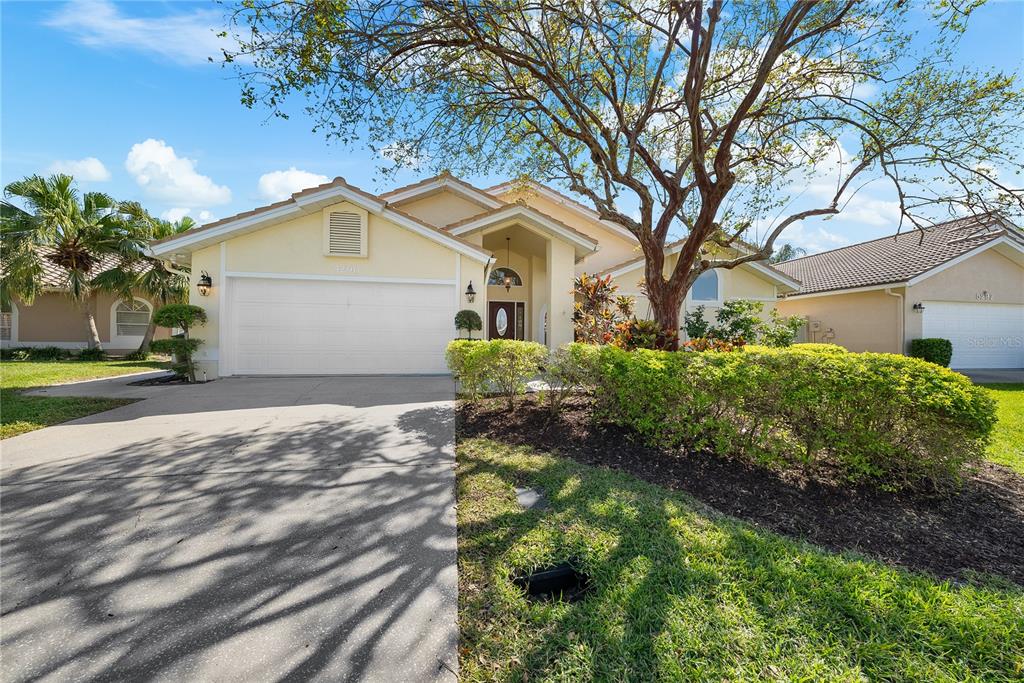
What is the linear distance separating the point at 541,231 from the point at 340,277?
5889 millimetres

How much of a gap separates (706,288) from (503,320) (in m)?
7.49

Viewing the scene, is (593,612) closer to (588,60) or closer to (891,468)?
(891,468)

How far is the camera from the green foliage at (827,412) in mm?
3352

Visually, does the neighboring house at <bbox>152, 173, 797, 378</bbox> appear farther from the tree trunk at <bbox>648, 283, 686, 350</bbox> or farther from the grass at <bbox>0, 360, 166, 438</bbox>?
the tree trunk at <bbox>648, 283, 686, 350</bbox>

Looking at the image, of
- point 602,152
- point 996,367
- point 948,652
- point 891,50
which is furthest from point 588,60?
point 996,367

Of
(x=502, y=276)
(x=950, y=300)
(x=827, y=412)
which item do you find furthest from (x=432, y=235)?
(x=950, y=300)

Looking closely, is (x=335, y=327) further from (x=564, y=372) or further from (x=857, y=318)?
(x=857, y=318)

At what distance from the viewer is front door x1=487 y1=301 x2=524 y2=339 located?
1534 cm

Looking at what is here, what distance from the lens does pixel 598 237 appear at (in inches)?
642

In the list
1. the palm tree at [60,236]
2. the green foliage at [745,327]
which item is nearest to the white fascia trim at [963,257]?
the green foliage at [745,327]

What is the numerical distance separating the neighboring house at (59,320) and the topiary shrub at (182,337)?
922 centimetres

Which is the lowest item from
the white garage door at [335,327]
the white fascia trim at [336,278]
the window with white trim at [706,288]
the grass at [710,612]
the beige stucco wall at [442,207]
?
the grass at [710,612]

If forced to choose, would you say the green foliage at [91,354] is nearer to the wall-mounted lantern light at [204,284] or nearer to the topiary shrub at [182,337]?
the topiary shrub at [182,337]

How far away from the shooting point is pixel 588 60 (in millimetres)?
7555
